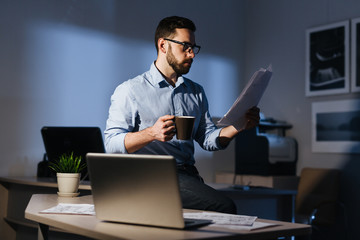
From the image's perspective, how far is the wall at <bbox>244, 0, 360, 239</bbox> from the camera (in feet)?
15.3

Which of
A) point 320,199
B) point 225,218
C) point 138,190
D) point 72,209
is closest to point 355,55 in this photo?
point 320,199

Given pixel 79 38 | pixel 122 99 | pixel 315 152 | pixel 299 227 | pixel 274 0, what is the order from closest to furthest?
pixel 299 227
pixel 122 99
pixel 79 38
pixel 315 152
pixel 274 0

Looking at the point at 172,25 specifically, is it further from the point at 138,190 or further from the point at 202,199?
the point at 138,190

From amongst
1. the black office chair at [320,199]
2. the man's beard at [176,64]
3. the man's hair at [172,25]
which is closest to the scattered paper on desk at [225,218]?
the man's beard at [176,64]

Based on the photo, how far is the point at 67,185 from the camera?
6.74 ft

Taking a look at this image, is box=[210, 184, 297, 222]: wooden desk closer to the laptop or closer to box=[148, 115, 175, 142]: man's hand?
box=[148, 115, 175, 142]: man's hand

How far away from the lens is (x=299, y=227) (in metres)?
1.30

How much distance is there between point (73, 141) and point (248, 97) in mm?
1838

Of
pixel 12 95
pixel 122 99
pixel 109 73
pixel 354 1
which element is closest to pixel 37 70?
pixel 12 95

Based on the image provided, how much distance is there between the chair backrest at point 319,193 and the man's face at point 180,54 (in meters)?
2.49

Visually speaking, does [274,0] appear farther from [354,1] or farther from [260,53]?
[354,1]

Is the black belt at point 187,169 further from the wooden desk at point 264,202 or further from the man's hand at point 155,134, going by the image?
the wooden desk at point 264,202

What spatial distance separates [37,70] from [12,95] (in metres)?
0.32

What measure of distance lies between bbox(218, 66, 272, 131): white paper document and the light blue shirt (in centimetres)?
33
